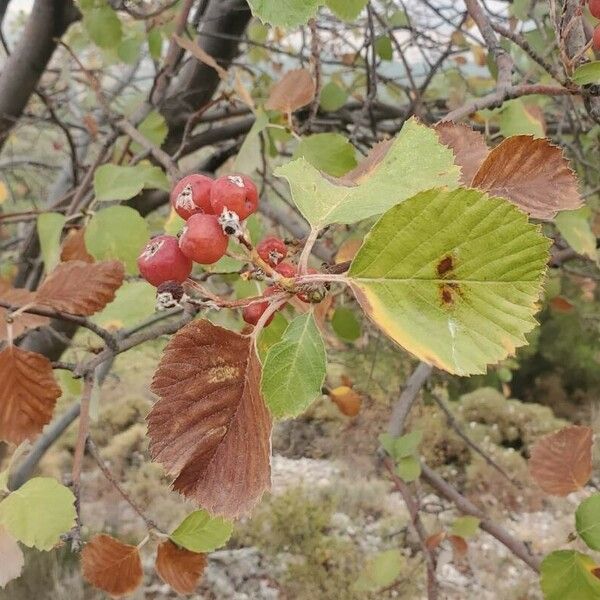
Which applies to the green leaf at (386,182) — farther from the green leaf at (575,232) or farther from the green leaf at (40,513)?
the green leaf at (575,232)

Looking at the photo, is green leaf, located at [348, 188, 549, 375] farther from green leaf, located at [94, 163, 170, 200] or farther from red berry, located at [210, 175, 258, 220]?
green leaf, located at [94, 163, 170, 200]

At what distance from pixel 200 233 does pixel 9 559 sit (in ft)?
1.77

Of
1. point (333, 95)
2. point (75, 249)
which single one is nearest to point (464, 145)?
point (75, 249)

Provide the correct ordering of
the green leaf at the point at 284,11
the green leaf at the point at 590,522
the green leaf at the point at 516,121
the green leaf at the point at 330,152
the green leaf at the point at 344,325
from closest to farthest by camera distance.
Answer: the green leaf at the point at 284,11, the green leaf at the point at 590,522, the green leaf at the point at 516,121, the green leaf at the point at 330,152, the green leaf at the point at 344,325

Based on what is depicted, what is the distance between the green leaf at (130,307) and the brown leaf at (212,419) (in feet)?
1.33

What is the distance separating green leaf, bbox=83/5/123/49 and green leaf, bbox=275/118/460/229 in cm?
131

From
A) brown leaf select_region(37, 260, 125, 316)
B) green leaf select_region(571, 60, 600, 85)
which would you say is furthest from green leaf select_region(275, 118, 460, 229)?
brown leaf select_region(37, 260, 125, 316)

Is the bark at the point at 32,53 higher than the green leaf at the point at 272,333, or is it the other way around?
the green leaf at the point at 272,333

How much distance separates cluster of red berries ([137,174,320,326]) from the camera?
16.1 inches

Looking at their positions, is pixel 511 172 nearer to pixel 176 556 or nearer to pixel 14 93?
pixel 176 556

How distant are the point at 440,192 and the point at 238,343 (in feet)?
0.56

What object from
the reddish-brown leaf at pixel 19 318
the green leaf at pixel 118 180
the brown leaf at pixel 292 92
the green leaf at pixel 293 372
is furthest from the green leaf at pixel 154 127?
the green leaf at pixel 293 372

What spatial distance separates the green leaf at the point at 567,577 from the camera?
0.75 meters

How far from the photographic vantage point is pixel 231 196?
1.41 ft
